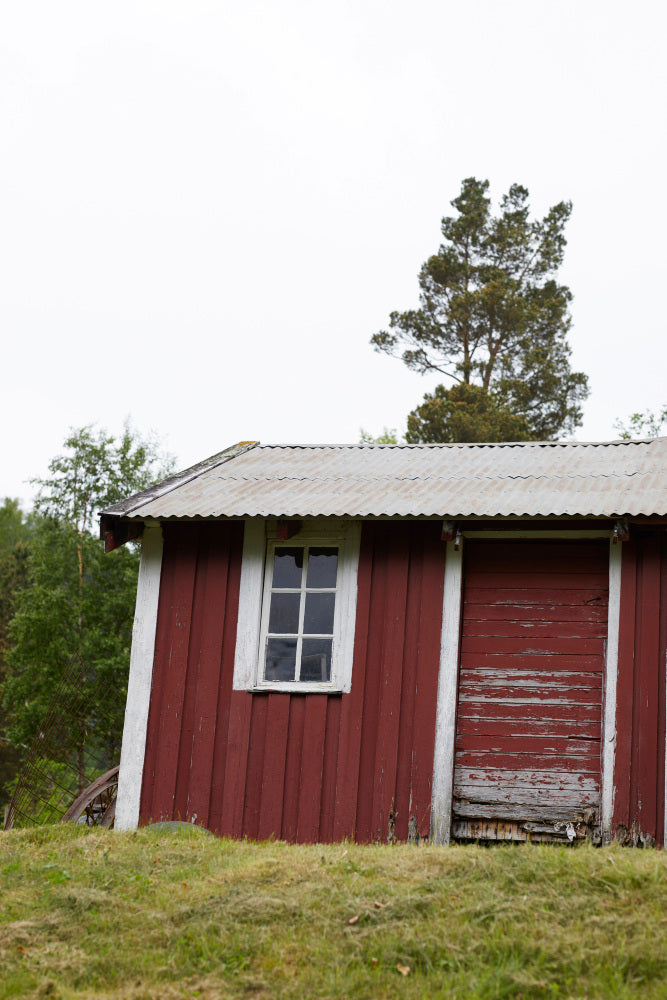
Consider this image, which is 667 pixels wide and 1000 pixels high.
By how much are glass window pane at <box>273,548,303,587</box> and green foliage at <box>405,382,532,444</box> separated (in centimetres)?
1712

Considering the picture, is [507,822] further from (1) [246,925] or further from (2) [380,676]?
(1) [246,925]

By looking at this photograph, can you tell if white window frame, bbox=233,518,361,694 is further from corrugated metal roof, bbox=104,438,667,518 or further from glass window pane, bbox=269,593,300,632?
corrugated metal roof, bbox=104,438,667,518

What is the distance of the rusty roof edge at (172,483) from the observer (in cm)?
941

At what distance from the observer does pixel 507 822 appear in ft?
28.2

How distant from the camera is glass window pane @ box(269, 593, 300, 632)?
931 cm

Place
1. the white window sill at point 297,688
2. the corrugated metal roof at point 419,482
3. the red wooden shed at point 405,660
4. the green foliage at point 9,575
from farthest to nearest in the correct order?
the green foliage at point 9,575 → the white window sill at point 297,688 → the corrugated metal roof at point 419,482 → the red wooden shed at point 405,660

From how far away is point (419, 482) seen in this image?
985cm

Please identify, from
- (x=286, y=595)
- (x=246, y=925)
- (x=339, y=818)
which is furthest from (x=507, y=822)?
(x=246, y=925)

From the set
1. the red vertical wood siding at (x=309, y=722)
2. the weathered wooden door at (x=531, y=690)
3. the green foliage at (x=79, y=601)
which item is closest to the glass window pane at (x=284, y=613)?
the red vertical wood siding at (x=309, y=722)

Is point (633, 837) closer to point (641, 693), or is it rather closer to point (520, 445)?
point (641, 693)

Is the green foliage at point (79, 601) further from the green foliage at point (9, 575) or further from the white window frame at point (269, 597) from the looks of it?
the white window frame at point (269, 597)

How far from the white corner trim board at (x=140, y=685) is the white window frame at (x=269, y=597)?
0.80 m

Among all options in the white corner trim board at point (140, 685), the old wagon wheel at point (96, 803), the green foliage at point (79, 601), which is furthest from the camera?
the green foliage at point (79, 601)

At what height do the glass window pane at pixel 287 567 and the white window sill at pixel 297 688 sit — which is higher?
the glass window pane at pixel 287 567
